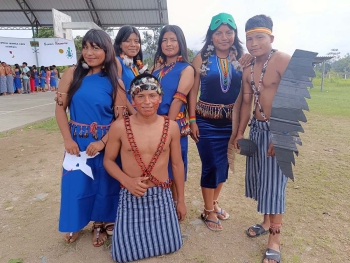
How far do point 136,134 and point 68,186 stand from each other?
667mm

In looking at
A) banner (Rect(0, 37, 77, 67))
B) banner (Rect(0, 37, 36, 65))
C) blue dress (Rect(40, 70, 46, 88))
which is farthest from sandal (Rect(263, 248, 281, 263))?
blue dress (Rect(40, 70, 46, 88))

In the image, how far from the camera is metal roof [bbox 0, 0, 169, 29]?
621 inches

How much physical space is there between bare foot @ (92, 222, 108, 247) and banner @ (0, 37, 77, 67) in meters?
13.8

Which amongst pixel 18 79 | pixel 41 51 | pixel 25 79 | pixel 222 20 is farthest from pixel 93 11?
pixel 222 20

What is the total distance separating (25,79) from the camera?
14.4 meters

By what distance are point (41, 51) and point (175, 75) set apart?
1486cm

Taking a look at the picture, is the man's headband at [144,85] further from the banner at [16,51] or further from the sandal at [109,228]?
the banner at [16,51]

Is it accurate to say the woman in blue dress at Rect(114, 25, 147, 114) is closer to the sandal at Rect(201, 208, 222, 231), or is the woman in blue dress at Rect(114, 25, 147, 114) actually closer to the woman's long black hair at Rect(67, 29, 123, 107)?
the woman's long black hair at Rect(67, 29, 123, 107)

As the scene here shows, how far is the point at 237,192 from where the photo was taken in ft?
11.1

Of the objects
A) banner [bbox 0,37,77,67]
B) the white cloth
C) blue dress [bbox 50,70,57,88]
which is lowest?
the white cloth

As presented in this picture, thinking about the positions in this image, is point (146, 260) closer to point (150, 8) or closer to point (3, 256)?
point (3, 256)

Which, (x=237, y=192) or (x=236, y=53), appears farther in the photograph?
(x=237, y=192)

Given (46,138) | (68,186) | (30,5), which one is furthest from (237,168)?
(30,5)

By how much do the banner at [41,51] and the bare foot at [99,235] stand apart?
45.3 ft
